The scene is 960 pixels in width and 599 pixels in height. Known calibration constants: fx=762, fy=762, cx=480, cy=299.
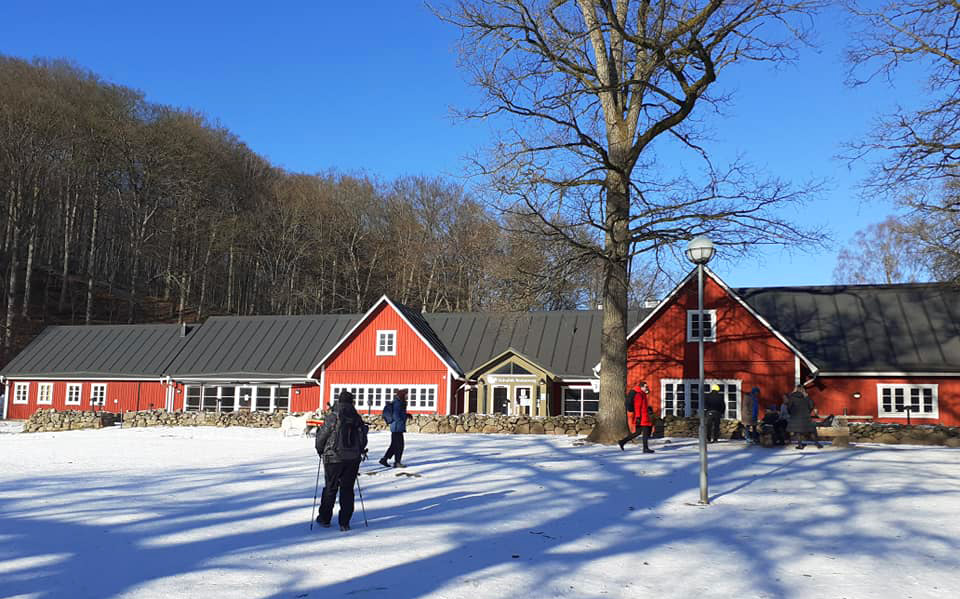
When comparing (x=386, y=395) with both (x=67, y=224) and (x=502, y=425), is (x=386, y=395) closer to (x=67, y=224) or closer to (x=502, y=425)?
(x=502, y=425)

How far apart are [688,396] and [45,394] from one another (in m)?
31.7

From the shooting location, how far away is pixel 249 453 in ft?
60.4

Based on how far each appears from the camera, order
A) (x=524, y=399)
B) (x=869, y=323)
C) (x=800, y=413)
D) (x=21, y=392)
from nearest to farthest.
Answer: (x=800, y=413)
(x=869, y=323)
(x=524, y=399)
(x=21, y=392)

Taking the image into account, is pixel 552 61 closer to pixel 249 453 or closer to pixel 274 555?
pixel 249 453

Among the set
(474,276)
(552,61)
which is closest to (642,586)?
(552,61)

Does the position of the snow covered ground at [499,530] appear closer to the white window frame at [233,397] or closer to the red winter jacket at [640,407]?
the red winter jacket at [640,407]

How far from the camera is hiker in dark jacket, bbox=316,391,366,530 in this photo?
30.1 ft

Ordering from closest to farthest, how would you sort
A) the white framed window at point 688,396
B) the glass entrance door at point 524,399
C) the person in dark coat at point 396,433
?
the person in dark coat at point 396,433 → the white framed window at point 688,396 → the glass entrance door at point 524,399

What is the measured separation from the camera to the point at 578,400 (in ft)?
106

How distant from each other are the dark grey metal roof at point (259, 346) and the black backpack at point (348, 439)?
25.9m

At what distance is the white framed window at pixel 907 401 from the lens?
26.2 metres

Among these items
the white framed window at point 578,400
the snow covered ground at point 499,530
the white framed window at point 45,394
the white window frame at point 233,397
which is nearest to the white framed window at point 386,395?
the white window frame at point 233,397

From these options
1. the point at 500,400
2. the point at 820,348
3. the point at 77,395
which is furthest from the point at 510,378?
the point at 77,395

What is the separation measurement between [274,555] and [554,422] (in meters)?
18.1
